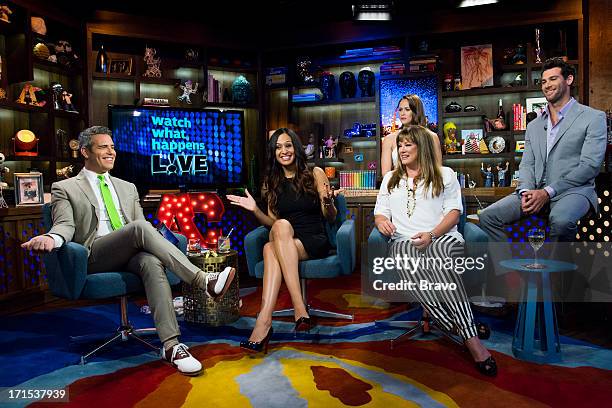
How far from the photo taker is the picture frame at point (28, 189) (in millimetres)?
4145

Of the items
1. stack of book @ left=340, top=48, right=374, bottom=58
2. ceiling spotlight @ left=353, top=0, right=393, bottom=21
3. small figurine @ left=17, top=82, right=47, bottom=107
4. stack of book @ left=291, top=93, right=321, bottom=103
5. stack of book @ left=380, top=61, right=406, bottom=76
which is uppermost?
ceiling spotlight @ left=353, top=0, right=393, bottom=21

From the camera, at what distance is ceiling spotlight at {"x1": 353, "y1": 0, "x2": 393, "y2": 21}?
17.7 feet

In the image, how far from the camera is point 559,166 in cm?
332

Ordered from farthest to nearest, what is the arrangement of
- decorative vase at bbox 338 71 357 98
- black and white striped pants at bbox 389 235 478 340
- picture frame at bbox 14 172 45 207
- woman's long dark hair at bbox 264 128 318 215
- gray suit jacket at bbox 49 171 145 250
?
decorative vase at bbox 338 71 357 98 → picture frame at bbox 14 172 45 207 → woman's long dark hair at bbox 264 128 318 215 → gray suit jacket at bbox 49 171 145 250 → black and white striped pants at bbox 389 235 478 340

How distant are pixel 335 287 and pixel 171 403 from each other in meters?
2.52

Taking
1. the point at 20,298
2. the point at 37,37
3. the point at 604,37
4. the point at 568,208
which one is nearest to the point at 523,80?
the point at 604,37

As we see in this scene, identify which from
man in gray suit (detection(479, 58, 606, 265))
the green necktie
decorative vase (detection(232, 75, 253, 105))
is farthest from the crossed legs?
decorative vase (detection(232, 75, 253, 105))

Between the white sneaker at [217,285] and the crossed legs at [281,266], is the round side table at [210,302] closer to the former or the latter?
the crossed legs at [281,266]

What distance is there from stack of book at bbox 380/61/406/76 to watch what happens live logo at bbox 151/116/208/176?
2.11 m

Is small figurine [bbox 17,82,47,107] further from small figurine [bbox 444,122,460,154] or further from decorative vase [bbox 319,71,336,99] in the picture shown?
small figurine [bbox 444,122,460,154]

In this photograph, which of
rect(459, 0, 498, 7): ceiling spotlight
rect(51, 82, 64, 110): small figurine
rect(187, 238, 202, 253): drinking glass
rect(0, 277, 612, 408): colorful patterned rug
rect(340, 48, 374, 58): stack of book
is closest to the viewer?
rect(0, 277, 612, 408): colorful patterned rug

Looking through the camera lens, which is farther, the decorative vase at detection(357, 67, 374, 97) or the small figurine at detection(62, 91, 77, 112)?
the decorative vase at detection(357, 67, 374, 97)

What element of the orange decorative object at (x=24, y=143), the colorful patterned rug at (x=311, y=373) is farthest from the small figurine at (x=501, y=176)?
the orange decorative object at (x=24, y=143)

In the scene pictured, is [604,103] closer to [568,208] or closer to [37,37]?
[568,208]
